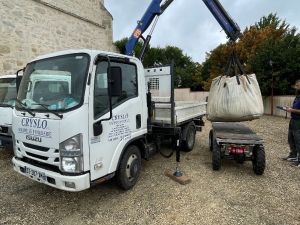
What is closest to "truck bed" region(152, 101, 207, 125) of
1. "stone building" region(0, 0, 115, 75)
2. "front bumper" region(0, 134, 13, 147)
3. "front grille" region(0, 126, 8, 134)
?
"front bumper" region(0, 134, 13, 147)

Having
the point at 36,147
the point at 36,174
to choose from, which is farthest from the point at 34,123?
the point at 36,174

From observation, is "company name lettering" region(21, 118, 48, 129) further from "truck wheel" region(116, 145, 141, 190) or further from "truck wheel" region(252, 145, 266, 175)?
"truck wheel" region(252, 145, 266, 175)

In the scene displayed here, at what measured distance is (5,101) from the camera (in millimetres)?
6199

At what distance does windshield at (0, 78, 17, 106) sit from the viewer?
6.16 m

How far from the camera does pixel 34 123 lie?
3.32 metres

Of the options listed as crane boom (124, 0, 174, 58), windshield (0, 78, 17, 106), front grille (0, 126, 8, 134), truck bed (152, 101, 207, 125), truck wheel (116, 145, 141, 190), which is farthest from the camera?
crane boom (124, 0, 174, 58)

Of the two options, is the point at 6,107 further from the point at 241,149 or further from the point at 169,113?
the point at 241,149

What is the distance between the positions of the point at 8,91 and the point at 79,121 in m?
4.38

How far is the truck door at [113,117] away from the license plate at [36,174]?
0.66 m

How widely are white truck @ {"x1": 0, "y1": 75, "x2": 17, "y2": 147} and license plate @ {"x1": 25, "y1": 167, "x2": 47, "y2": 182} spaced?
241 centimetres

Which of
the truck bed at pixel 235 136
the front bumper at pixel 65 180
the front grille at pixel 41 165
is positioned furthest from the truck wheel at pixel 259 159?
the front grille at pixel 41 165

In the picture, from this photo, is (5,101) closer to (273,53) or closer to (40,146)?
(40,146)

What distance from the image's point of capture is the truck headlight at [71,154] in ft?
10.1

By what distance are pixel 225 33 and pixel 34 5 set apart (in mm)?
9609
